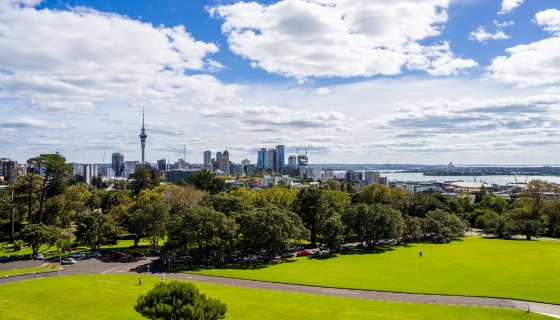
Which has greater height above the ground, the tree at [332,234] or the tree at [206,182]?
the tree at [206,182]

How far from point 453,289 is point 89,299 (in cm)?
4038

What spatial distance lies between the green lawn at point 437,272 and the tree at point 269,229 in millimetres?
3863

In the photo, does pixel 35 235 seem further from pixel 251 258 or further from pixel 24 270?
pixel 251 258

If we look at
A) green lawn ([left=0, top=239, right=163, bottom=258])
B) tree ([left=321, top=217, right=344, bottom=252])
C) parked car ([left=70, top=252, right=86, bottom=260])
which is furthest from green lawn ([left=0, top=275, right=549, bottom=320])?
tree ([left=321, top=217, right=344, bottom=252])

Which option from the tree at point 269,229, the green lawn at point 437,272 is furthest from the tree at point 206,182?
the green lawn at point 437,272

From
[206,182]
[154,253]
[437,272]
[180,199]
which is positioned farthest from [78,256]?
[437,272]

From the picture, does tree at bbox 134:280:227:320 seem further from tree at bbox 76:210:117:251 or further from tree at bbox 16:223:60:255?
tree at bbox 16:223:60:255

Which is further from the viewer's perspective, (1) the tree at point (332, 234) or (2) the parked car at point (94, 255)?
(1) the tree at point (332, 234)

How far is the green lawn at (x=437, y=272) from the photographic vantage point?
146 feet

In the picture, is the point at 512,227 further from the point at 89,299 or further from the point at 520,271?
the point at 89,299

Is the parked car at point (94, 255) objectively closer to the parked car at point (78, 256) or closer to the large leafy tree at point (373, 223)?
the parked car at point (78, 256)

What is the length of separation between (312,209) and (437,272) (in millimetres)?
30629

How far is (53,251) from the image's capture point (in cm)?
6875

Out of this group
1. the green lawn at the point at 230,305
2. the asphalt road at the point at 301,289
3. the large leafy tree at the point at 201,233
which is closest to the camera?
the green lawn at the point at 230,305
